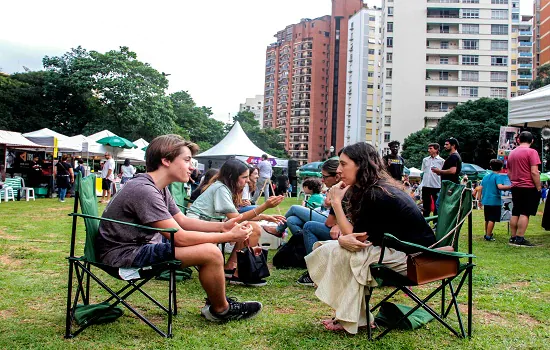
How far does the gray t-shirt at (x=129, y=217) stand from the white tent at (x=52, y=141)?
1592 centimetres

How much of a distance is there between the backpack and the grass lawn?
0.20 meters

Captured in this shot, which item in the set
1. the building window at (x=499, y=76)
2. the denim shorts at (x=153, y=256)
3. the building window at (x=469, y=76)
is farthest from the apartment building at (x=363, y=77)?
the denim shorts at (x=153, y=256)

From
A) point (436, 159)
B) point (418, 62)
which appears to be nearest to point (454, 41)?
point (418, 62)

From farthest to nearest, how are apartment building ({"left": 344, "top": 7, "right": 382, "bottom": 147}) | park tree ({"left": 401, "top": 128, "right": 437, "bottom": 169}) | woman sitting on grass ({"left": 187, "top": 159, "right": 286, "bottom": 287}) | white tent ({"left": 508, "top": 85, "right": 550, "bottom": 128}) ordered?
apartment building ({"left": 344, "top": 7, "right": 382, "bottom": 147}) → park tree ({"left": 401, "top": 128, "right": 437, "bottom": 169}) → white tent ({"left": 508, "top": 85, "right": 550, "bottom": 128}) → woman sitting on grass ({"left": 187, "top": 159, "right": 286, "bottom": 287})

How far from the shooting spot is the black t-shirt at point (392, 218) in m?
2.89

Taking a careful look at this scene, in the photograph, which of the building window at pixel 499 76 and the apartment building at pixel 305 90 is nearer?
the building window at pixel 499 76

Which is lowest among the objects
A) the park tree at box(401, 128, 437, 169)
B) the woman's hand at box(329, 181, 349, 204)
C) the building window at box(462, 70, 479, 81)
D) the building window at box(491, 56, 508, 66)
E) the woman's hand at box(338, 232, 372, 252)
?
the woman's hand at box(338, 232, 372, 252)

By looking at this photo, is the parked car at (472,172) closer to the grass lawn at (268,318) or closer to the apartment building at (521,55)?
the grass lawn at (268,318)

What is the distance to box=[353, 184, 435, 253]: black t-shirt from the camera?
9.47ft

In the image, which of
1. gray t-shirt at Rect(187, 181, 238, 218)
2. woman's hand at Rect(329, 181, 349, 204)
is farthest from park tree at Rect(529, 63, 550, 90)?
woman's hand at Rect(329, 181, 349, 204)

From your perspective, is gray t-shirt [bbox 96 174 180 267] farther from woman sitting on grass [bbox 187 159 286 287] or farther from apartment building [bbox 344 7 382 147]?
apartment building [bbox 344 7 382 147]

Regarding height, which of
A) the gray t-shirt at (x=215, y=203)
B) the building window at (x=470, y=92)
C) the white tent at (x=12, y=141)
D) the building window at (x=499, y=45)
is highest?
the building window at (x=499, y=45)

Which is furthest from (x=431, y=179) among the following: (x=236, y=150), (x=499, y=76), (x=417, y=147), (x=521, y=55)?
(x=521, y=55)

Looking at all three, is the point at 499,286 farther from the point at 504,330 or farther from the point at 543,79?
the point at 543,79
